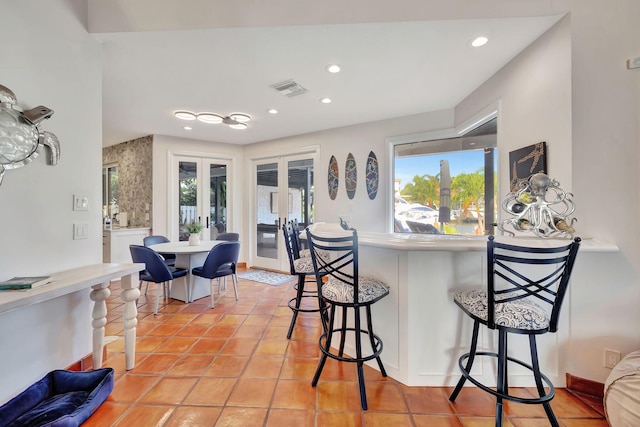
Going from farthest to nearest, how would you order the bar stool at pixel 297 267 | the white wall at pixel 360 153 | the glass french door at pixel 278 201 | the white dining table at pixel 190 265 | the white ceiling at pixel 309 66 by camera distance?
1. the glass french door at pixel 278 201
2. the white wall at pixel 360 153
3. the white dining table at pixel 190 265
4. the bar stool at pixel 297 267
5. the white ceiling at pixel 309 66

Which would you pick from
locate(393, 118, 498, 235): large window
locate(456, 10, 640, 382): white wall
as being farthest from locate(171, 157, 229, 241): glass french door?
locate(456, 10, 640, 382): white wall

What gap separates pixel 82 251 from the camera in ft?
6.19

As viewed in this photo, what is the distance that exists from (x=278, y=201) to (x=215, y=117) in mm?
1864

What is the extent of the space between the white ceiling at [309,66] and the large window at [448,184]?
0.54 m

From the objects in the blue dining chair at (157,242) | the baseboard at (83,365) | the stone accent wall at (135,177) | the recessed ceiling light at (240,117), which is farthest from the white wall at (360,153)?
the baseboard at (83,365)

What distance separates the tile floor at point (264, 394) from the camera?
150cm

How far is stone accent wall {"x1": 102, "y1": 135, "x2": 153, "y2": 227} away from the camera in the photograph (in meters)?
4.75

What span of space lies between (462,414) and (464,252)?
0.93m

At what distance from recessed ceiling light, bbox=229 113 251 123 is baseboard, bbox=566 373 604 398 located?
4130 millimetres

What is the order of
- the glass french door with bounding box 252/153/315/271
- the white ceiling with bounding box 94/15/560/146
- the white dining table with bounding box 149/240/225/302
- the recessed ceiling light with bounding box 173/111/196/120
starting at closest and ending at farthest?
the white ceiling with bounding box 94/15/560/146, the white dining table with bounding box 149/240/225/302, the recessed ceiling light with bounding box 173/111/196/120, the glass french door with bounding box 252/153/315/271

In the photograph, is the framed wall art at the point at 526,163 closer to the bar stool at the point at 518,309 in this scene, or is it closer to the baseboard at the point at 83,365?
the bar stool at the point at 518,309

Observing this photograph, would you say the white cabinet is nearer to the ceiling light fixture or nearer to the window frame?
the ceiling light fixture

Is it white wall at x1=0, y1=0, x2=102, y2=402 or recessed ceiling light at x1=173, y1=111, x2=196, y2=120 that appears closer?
white wall at x1=0, y1=0, x2=102, y2=402

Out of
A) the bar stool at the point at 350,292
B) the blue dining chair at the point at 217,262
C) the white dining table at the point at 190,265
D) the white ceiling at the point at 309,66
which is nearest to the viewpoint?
the bar stool at the point at 350,292
